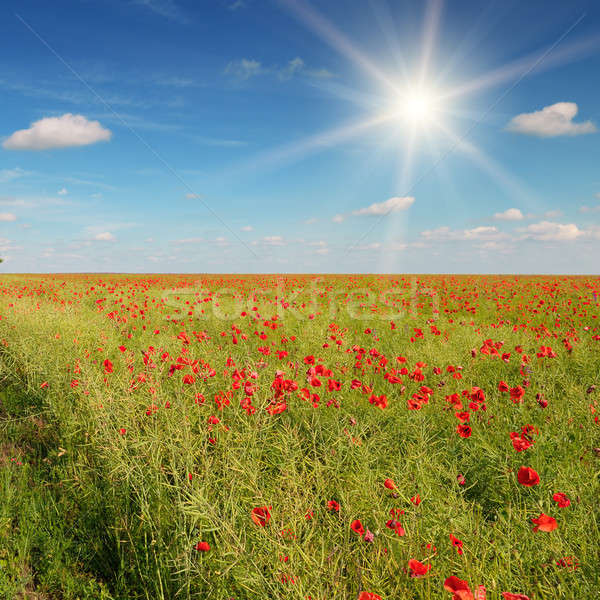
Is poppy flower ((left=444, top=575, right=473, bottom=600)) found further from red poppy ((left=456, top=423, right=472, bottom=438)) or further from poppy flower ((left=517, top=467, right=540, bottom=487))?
red poppy ((left=456, top=423, right=472, bottom=438))

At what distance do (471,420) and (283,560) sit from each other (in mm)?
2514

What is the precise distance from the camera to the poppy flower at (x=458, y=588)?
1.14 m

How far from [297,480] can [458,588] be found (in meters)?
1.23

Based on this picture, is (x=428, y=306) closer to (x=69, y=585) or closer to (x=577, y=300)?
(x=577, y=300)

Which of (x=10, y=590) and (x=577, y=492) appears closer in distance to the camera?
(x=10, y=590)

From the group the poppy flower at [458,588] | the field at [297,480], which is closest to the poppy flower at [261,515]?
the field at [297,480]

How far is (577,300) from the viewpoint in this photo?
37.4 feet

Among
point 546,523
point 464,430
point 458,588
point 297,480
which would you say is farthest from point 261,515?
point 464,430

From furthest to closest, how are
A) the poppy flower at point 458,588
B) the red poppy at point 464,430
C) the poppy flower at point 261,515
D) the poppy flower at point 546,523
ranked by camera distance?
the red poppy at point 464,430 < the poppy flower at point 261,515 < the poppy flower at point 546,523 < the poppy flower at point 458,588

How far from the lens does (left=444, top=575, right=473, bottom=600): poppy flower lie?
3.74 ft

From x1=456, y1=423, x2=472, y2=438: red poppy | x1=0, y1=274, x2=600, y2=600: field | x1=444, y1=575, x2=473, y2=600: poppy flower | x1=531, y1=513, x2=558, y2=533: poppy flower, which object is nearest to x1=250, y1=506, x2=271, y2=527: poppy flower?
x1=0, y1=274, x2=600, y2=600: field

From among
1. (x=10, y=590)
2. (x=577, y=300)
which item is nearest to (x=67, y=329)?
(x=10, y=590)

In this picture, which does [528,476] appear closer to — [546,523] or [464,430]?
[546,523]

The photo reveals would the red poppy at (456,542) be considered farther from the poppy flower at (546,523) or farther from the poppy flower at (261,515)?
the poppy flower at (261,515)
